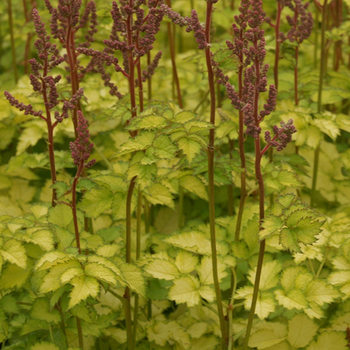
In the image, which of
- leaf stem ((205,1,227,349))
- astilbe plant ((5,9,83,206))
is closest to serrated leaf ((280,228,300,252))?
leaf stem ((205,1,227,349))

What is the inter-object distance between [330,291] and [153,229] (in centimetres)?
114

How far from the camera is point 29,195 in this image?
3072 mm

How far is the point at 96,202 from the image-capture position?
210 centimetres

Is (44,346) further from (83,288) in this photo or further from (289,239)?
(289,239)

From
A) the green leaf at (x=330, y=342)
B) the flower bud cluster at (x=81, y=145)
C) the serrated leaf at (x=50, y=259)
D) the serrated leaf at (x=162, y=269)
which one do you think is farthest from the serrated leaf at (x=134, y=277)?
the green leaf at (x=330, y=342)

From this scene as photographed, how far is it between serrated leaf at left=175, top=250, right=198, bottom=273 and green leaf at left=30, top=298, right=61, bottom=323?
569mm

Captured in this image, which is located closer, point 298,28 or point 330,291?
point 330,291

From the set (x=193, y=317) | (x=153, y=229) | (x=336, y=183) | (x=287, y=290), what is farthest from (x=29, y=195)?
(x=336, y=183)

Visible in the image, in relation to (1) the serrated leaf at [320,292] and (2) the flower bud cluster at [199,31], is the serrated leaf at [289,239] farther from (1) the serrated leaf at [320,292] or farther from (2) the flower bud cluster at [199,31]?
(2) the flower bud cluster at [199,31]

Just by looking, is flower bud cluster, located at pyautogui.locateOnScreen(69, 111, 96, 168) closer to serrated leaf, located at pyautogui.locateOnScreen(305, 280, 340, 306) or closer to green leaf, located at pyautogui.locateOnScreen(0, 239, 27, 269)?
green leaf, located at pyautogui.locateOnScreen(0, 239, 27, 269)

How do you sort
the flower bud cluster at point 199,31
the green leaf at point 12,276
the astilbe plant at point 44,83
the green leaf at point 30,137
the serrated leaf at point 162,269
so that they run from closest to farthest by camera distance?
the flower bud cluster at point 199,31, the astilbe plant at point 44,83, the green leaf at point 12,276, the serrated leaf at point 162,269, the green leaf at point 30,137

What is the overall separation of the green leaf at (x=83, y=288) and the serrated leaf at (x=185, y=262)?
0.55 metres

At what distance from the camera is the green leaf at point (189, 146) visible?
169 cm

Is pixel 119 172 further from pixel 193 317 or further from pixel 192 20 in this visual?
pixel 192 20
